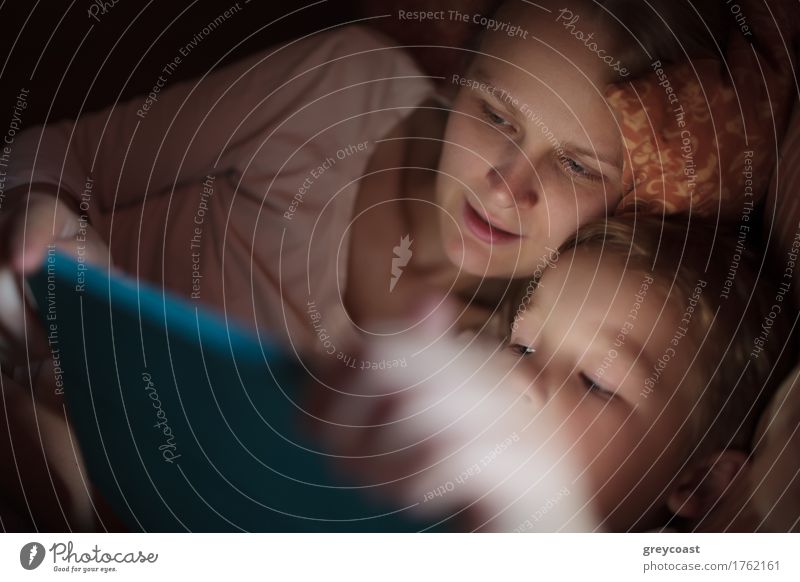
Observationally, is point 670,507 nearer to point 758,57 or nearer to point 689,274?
point 689,274

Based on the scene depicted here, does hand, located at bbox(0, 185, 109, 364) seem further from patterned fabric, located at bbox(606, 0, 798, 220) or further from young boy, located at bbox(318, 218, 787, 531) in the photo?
patterned fabric, located at bbox(606, 0, 798, 220)

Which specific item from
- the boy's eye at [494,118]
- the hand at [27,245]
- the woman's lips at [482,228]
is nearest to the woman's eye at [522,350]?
the woman's lips at [482,228]

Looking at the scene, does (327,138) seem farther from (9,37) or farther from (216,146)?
(9,37)

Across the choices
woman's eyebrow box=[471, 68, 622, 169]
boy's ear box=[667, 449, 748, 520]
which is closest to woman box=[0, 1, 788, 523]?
woman's eyebrow box=[471, 68, 622, 169]

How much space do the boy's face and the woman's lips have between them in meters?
0.05

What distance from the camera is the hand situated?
2.65ft

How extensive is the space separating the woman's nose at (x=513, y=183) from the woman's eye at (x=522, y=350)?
14cm

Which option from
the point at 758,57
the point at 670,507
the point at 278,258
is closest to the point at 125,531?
the point at 278,258

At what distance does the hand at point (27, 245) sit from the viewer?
31.9 inches

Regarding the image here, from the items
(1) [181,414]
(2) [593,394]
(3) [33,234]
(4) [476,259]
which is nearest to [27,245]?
(3) [33,234]

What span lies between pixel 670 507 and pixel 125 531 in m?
0.53

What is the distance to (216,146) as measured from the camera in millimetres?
835

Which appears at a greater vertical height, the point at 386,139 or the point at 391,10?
the point at 391,10
